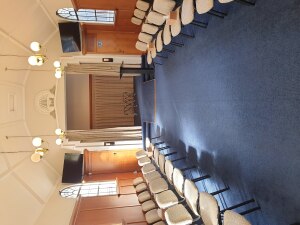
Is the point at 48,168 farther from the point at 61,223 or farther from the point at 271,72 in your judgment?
the point at 271,72

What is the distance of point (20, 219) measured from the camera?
21.3ft

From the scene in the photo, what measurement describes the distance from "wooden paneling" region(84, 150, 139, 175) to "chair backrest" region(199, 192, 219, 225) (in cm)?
544

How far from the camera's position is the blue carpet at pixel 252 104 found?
292 cm

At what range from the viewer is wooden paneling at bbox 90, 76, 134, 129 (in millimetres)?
9539

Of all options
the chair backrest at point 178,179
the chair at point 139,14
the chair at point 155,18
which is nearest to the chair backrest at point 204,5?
the chair at point 155,18

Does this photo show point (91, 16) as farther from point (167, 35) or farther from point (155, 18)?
point (167, 35)

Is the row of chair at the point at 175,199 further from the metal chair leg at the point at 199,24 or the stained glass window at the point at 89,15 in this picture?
the stained glass window at the point at 89,15

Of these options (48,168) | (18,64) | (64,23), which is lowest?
(48,168)

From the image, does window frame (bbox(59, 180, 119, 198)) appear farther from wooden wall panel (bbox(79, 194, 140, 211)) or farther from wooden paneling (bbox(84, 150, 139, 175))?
wooden paneling (bbox(84, 150, 139, 175))

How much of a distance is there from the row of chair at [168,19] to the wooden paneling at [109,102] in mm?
2669

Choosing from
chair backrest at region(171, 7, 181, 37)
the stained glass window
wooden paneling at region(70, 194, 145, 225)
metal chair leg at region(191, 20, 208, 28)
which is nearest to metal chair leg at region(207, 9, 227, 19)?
metal chair leg at region(191, 20, 208, 28)

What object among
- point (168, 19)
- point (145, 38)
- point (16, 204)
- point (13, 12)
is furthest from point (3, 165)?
point (168, 19)

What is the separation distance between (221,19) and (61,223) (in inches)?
246

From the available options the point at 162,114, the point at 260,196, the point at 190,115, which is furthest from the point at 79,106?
the point at 260,196
